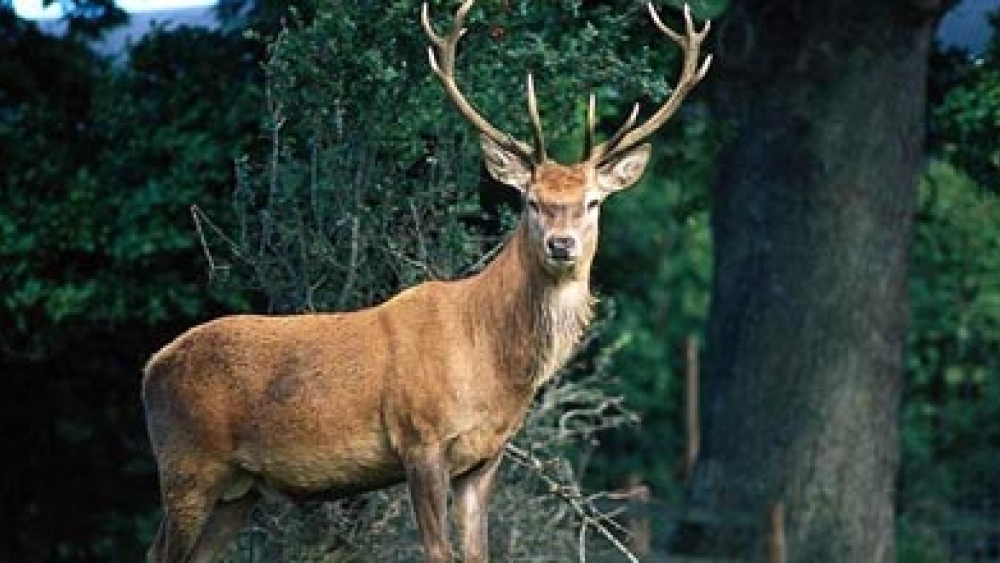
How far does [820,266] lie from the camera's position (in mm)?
15352

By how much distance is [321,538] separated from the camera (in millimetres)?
12055

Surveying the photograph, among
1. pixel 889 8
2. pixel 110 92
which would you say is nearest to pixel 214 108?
pixel 110 92

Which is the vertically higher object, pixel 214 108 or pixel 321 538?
pixel 214 108

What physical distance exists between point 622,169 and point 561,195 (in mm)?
537

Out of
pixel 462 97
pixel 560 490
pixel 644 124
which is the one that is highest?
pixel 462 97

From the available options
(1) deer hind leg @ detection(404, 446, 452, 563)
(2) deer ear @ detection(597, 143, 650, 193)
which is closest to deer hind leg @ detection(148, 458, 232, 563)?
(1) deer hind leg @ detection(404, 446, 452, 563)

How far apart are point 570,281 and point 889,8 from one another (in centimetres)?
542

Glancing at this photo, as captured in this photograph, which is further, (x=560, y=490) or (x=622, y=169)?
(x=560, y=490)

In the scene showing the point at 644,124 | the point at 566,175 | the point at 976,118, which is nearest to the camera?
the point at 566,175

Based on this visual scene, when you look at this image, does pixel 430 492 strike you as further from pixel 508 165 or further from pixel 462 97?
pixel 462 97

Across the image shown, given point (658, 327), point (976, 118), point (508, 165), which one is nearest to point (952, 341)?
point (658, 327)

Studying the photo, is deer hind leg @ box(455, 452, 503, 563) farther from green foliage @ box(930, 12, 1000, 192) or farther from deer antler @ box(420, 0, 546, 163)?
green foliage @ box(930, 12, 1000, 192)

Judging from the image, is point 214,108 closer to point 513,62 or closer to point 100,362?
point 100,362

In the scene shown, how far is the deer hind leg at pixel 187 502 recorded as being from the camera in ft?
35.1
